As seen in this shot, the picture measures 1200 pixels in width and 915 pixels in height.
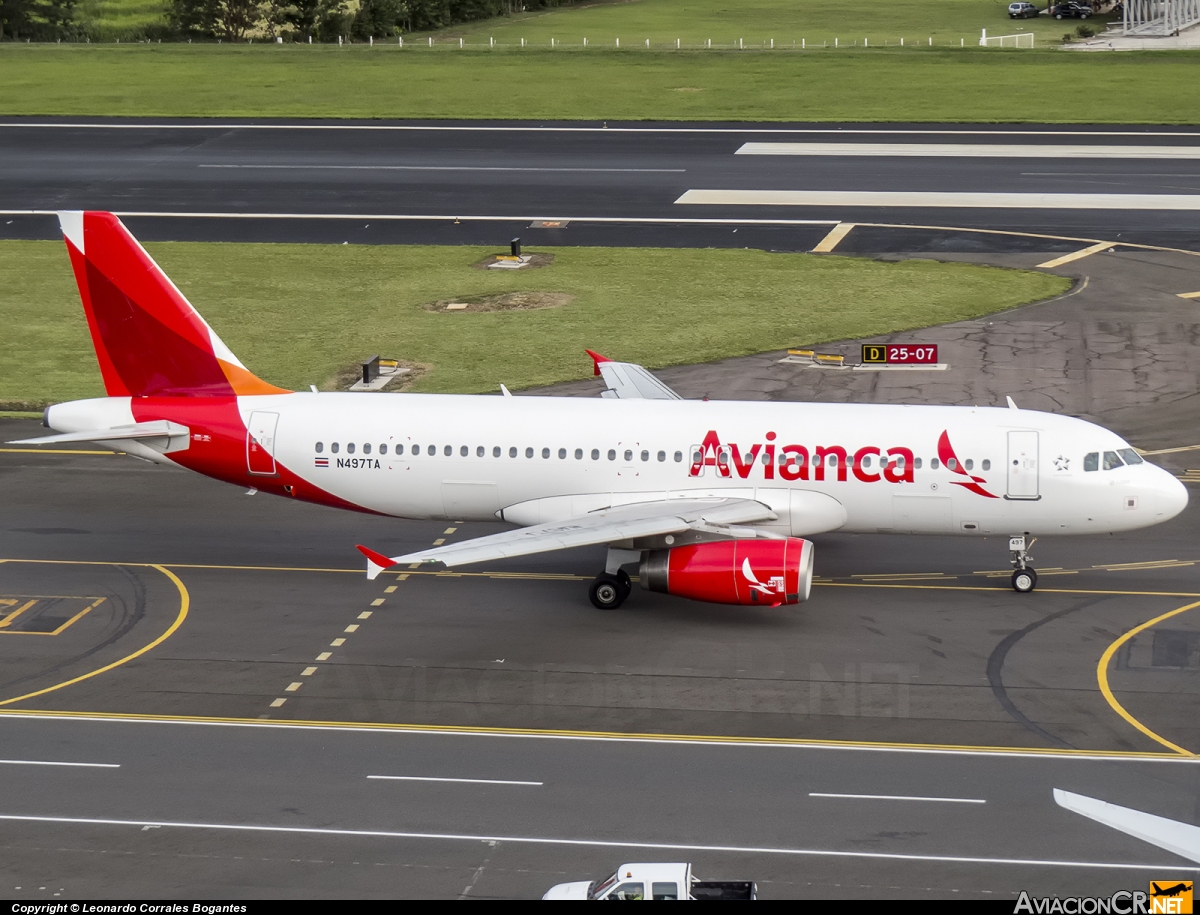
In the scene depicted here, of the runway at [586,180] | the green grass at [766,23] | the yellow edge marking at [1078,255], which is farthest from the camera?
the green grass at [766,23]

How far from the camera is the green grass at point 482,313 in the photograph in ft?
191

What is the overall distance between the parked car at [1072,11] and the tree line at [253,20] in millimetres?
67674

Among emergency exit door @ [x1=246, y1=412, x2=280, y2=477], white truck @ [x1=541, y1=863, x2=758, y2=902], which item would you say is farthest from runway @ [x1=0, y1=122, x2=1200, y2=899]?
white truck @ [x1=541, y1=863, x2=758, y2=902]

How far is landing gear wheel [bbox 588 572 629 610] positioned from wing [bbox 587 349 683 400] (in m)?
8.69

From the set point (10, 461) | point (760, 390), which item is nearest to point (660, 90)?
point (760, 390)

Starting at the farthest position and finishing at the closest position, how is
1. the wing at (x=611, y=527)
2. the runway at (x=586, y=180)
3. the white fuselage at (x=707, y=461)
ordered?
the runway at (x=586, y=180) → the white fuselage at (x=707, y=461) → the wing at (x=611, y=527)

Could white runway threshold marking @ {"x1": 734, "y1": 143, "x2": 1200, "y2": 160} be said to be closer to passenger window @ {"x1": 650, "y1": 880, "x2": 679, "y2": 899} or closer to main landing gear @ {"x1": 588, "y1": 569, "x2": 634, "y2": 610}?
main landing gear @ {"x1": 588, "y1": 569, "x2": 634, "y2": 610}

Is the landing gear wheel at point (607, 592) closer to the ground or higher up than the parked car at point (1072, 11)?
closer to the ground

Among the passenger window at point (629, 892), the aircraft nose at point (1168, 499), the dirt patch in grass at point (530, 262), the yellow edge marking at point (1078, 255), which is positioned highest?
the dirt patch in grass at point (530, 262)

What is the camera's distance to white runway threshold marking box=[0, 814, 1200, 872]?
25.6m

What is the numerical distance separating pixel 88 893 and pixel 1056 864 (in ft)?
54.6

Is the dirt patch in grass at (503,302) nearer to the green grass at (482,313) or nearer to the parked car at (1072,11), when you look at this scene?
the green grass at (482,313)

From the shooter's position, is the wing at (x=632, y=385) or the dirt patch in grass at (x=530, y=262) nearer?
the wing at (x=632, y=385)

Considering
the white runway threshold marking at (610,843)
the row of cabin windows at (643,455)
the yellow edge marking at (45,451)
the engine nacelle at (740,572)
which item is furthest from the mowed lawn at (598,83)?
the white runway threshold marking at (610,843)
